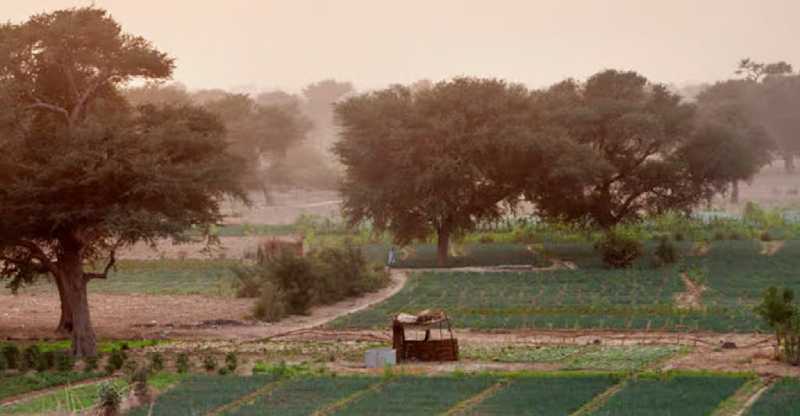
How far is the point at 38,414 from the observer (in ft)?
100

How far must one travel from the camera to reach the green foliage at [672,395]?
29125mm

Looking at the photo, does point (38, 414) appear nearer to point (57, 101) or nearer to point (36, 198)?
point (36, 198)

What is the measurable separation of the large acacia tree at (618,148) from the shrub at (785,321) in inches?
1260

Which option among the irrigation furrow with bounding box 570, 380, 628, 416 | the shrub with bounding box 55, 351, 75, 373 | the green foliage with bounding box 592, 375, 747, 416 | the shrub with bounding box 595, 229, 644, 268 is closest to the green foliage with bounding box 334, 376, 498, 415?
the irrigation furrow with bounding box 570, 380, 628, 416

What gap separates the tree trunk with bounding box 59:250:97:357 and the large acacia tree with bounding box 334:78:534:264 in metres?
27.5

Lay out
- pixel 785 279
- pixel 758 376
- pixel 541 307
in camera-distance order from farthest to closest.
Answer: pixel 785 279
pixel 541 307
pixel 758 376

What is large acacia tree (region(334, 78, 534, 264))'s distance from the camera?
2675 inches

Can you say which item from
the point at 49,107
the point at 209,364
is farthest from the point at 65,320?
the point at 209,364

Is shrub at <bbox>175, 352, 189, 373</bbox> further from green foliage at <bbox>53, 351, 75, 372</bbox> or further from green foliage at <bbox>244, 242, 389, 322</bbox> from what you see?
green foliage at <bbox>244, 242, 389, 322</bbox>

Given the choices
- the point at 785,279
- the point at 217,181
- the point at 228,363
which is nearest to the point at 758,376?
the point at 228,363

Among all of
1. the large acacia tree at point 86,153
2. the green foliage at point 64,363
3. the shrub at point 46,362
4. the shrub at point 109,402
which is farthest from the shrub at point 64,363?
the shrub at point 109,402

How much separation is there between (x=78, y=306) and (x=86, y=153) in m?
5.06

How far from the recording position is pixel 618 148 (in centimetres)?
7362

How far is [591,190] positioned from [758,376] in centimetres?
4139
